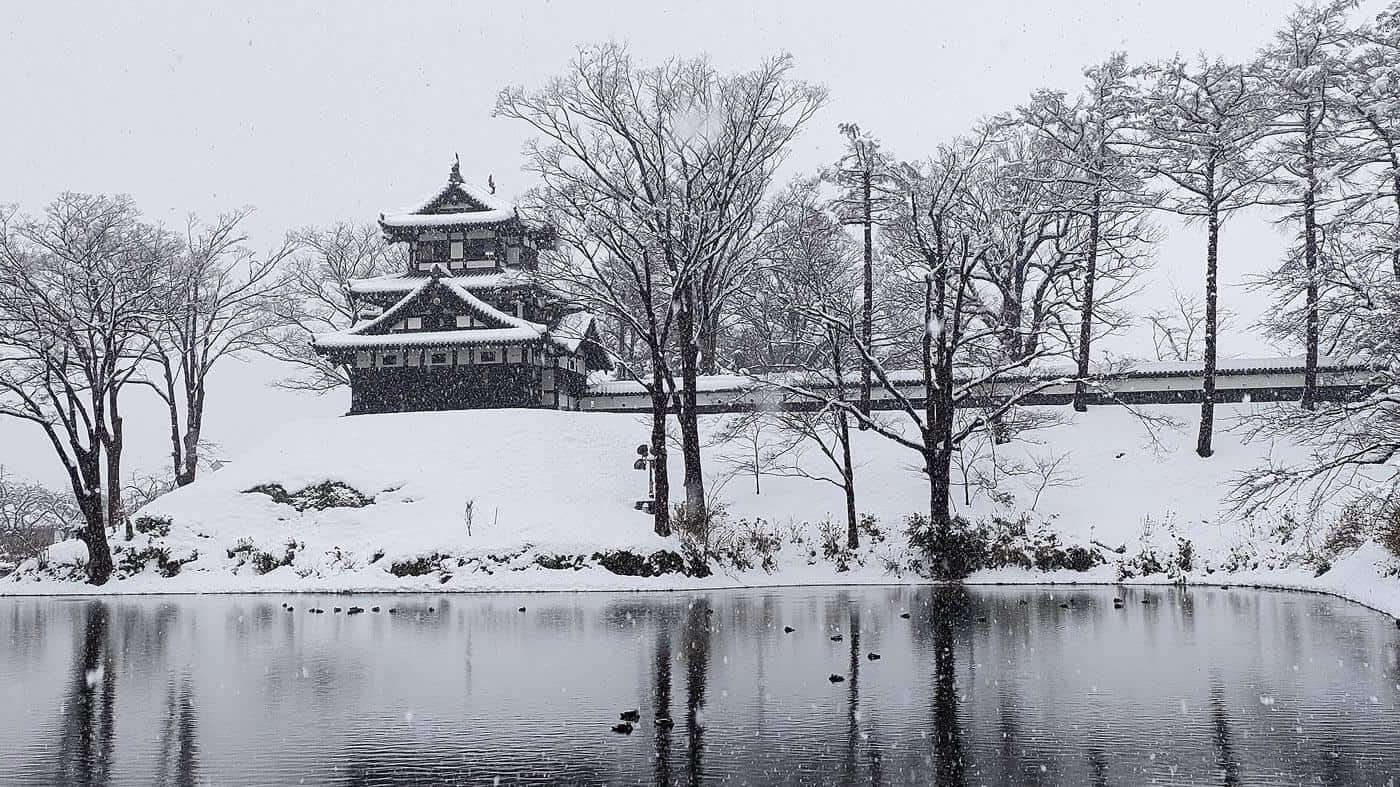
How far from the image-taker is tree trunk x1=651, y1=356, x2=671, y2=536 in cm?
2989

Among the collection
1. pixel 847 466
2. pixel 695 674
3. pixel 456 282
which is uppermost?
pixel 456 282

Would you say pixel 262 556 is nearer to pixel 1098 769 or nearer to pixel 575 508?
pixel 575 508

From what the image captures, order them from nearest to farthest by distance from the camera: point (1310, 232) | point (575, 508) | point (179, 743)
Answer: point (179, 743) < point (1310, 232) < point (575, 508)

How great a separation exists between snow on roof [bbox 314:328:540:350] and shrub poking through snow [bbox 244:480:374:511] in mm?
8281

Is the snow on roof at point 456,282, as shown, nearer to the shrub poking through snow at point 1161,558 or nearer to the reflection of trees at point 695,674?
the reflection of trees at point 695,674

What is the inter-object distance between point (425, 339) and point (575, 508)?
1202cm

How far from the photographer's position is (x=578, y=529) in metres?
30.1

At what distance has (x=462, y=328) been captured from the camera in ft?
136

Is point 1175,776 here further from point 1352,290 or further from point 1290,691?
point 1352,290

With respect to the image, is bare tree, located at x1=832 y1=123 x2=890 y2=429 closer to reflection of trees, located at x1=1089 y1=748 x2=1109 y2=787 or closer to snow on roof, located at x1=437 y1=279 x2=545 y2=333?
snow on roof, located at x1=437 y1=279 x2=545 y2=333

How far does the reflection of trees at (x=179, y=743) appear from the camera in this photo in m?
8.70

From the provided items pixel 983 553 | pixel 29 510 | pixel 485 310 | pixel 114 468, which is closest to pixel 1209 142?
pixel 983 553

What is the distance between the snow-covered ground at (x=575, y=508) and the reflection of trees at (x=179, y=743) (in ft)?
50.3

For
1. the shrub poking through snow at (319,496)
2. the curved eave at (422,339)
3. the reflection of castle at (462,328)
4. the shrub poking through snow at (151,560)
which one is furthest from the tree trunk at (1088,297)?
the shrub poking through snow at (151,560)
